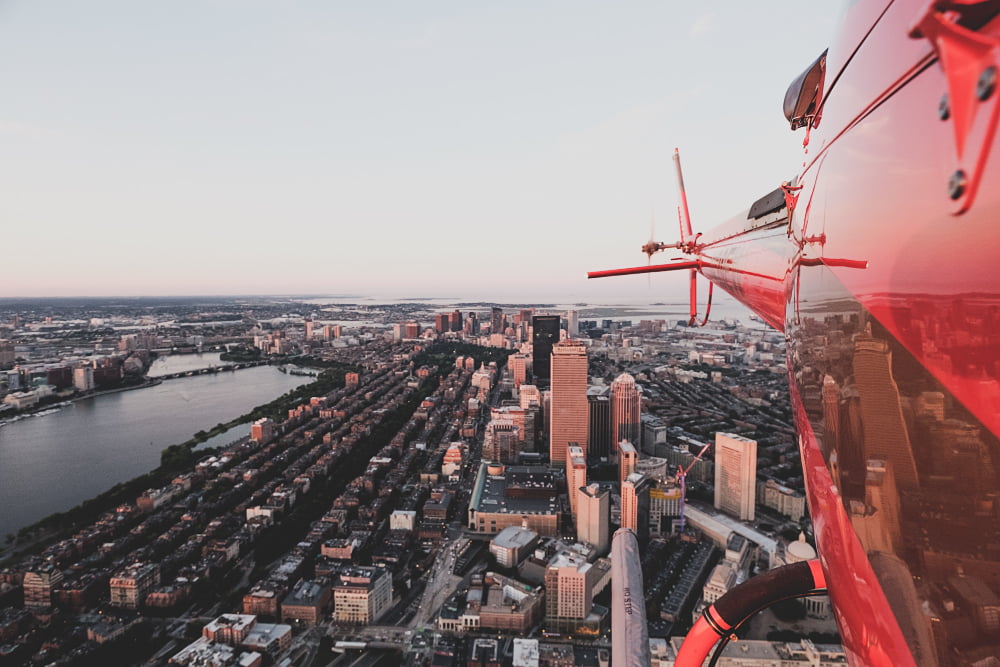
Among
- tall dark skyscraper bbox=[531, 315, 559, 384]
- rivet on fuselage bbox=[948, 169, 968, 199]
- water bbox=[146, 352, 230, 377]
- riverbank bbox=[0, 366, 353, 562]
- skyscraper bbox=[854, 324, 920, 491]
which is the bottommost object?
riverbank bbox=[0, 366, 353, 562]

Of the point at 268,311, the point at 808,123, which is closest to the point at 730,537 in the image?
the point at 808,123

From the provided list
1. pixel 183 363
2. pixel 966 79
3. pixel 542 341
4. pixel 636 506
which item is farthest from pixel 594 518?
pixel 183 363

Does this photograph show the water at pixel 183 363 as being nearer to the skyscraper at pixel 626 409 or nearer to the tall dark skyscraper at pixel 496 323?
the tall dark skyscraper at pixel 496 323

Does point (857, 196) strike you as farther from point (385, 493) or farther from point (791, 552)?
point (385, 493)

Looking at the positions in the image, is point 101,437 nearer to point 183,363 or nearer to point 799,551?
point 183,363

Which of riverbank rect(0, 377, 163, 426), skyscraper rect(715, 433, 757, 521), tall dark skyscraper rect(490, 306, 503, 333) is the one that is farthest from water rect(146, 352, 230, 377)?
skyscraper rect(715, 433, 757, 521)

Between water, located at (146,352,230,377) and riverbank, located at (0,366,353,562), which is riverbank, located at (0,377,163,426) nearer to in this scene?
riverbank, located at (0,366,353,562)
